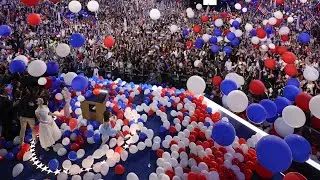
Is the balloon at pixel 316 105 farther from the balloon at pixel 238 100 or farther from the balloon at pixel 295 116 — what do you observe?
the balloon at pixel 238 100

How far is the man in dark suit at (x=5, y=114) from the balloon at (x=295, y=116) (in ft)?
15.7

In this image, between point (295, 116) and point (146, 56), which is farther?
point (146, 56)

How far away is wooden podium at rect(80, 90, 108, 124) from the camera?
6.40 meters

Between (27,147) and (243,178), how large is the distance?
3.67 m

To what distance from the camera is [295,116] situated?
14.3 ft

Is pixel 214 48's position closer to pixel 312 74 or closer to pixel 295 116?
pixel 312 74

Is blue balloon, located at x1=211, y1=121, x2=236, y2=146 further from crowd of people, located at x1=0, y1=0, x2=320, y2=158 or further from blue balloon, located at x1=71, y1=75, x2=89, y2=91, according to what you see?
crowd of people, located at x1=0, y1=0, x2=320, y2=158

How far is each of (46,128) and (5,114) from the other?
99 centimetres

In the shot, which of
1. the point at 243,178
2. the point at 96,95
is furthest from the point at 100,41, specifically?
the point at 243,178

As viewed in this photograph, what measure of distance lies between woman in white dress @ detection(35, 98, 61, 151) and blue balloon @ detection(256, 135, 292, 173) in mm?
3584

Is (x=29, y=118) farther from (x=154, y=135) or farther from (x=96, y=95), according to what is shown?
(x=154, y=135)

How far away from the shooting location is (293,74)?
23.0 ft

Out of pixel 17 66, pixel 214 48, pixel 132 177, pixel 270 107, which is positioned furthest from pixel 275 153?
pixel 214 48

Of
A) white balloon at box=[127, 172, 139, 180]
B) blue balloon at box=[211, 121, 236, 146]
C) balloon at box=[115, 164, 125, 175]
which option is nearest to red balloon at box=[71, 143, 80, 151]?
balloon at box=[115, 164, 125, 175]
